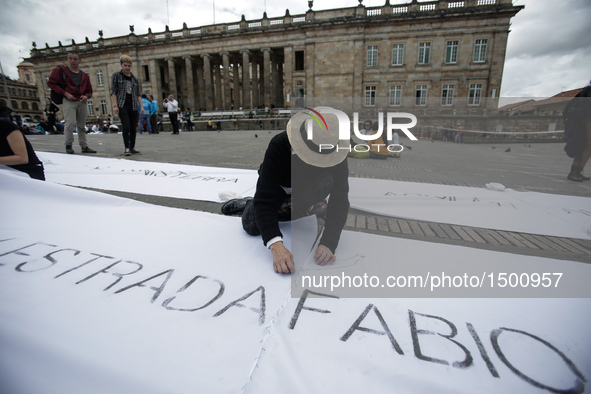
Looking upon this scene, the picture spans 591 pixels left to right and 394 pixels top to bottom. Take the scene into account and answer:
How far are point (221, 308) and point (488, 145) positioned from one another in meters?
8.68

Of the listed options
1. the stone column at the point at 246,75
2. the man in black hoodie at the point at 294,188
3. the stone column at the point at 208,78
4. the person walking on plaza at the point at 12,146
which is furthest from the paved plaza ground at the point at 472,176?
the stone column at the point at 208,78

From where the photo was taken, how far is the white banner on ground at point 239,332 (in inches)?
38.6

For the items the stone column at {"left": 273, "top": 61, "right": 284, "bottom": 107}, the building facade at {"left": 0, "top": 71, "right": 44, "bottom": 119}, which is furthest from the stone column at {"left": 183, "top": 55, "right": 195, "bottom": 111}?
the building facade at {"left": 0, "top": 71, "right": 44, "bottom": 119}

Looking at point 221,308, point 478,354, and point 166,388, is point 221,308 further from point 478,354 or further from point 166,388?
point 478,354

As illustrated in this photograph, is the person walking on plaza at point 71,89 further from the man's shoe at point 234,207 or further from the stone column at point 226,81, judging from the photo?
the stone column at point 226,81

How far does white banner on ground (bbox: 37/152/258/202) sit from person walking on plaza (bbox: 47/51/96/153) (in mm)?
916

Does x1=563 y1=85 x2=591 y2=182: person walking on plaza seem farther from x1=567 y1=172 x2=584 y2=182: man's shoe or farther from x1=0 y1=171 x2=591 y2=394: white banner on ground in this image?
x1=0 y1=171 x2=591 y2=394: white banner on ground

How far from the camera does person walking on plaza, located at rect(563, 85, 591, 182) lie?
14.2 feet

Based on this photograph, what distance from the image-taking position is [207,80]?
33.8 m

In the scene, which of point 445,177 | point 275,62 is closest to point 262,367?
point 445,177

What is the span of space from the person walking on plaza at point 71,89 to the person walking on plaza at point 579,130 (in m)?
8.53

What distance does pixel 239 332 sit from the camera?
119 cm

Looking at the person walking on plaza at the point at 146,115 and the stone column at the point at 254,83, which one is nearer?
the person walking on plaza at the point at 146,115

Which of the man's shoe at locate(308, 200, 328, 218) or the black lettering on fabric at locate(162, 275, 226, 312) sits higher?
the man's shoe at locate(308, 200, 328, 218)
